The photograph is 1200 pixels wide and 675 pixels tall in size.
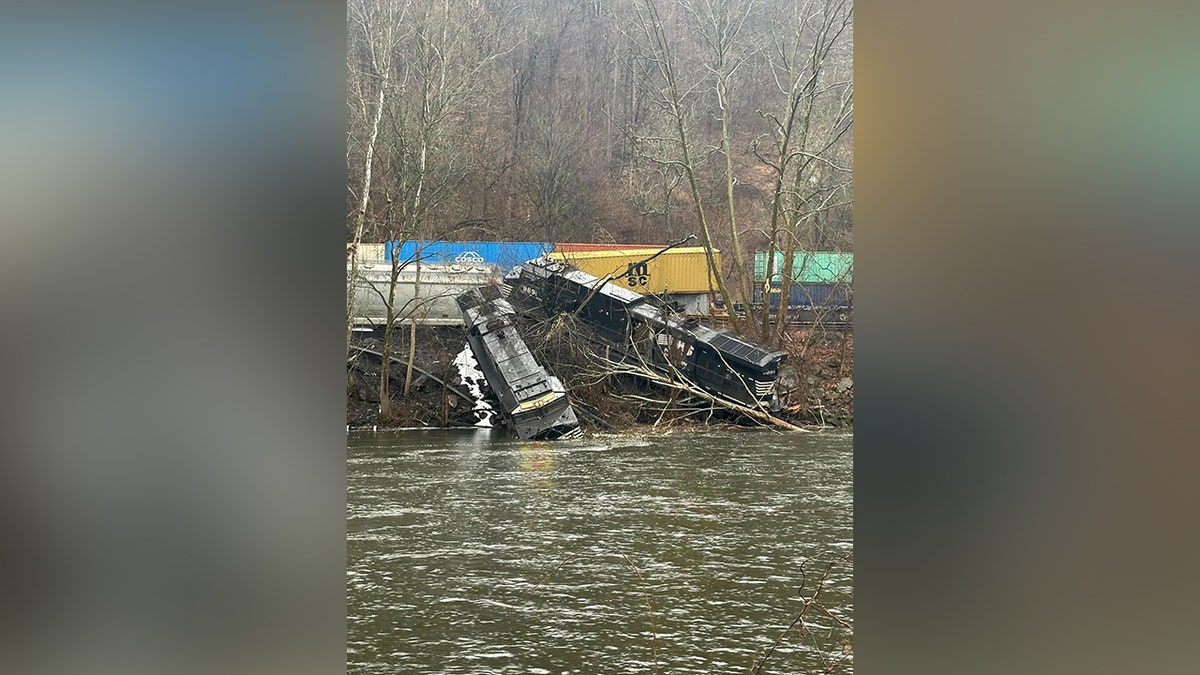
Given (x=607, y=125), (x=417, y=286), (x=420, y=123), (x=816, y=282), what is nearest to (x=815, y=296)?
(x=816, y=282)

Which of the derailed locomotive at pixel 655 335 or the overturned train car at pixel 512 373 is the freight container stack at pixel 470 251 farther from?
the overturned train car at pixel 512 373

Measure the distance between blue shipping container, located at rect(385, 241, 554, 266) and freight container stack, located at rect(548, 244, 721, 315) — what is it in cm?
48

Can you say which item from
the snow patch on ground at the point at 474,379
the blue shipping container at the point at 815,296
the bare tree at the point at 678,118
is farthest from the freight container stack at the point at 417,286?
the blue shipping container at the point at 815,296

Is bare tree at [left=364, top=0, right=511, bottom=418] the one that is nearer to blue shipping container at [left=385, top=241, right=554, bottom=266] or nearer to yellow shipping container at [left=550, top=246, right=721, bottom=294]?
blue shipping container at [left=385, top=241, right=554, bottom=266]

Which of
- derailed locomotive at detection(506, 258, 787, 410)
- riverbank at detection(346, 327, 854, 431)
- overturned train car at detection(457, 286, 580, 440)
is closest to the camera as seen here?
overturned train car at detection(457, 286, 580, 440)

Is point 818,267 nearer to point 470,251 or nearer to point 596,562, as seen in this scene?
point 470,251

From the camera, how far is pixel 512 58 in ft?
76.3

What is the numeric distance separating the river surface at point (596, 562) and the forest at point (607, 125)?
579cm

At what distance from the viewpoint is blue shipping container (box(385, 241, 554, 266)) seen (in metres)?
16.8

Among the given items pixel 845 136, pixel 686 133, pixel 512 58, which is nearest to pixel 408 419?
pixel 686 133

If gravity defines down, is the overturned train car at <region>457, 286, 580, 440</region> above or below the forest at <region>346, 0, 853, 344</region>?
below

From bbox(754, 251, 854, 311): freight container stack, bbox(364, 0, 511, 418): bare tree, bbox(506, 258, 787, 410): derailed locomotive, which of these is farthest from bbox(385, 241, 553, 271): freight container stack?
bbox(754, 251, 854, 311): freight container stack

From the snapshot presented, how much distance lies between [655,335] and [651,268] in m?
2.12
